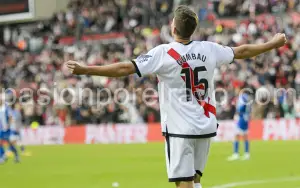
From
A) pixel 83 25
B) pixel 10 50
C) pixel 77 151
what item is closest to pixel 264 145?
pixel 77 151

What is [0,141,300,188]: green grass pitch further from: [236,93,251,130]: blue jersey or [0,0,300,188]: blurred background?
[0,0,300,188]: blurred background

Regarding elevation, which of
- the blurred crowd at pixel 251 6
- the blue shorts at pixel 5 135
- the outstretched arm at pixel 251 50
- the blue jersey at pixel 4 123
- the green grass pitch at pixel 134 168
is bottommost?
the green grass pitch at pixel 134 168

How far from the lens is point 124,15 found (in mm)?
34875

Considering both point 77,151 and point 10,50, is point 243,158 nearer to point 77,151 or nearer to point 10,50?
point 77,151

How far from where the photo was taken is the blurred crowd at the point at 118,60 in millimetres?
26594

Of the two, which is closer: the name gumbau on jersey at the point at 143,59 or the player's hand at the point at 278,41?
the name gumbau on jersey at the point at 143,59

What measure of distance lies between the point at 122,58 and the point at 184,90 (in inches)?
1018

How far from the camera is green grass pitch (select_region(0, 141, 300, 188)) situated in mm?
13922

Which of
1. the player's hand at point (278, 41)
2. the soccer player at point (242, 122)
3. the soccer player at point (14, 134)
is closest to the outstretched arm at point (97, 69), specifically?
the player's hand at point (278, 41)

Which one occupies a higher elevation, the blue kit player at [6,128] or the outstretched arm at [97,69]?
the outstretched arm at [97,69]

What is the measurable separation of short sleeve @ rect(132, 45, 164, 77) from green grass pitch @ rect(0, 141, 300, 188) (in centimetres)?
641

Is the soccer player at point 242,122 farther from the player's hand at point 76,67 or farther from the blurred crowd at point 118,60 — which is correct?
the player's hand at point 76,67

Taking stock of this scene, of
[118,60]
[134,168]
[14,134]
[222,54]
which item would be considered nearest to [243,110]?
[134,168]

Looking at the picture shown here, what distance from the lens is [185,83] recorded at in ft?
21.8
